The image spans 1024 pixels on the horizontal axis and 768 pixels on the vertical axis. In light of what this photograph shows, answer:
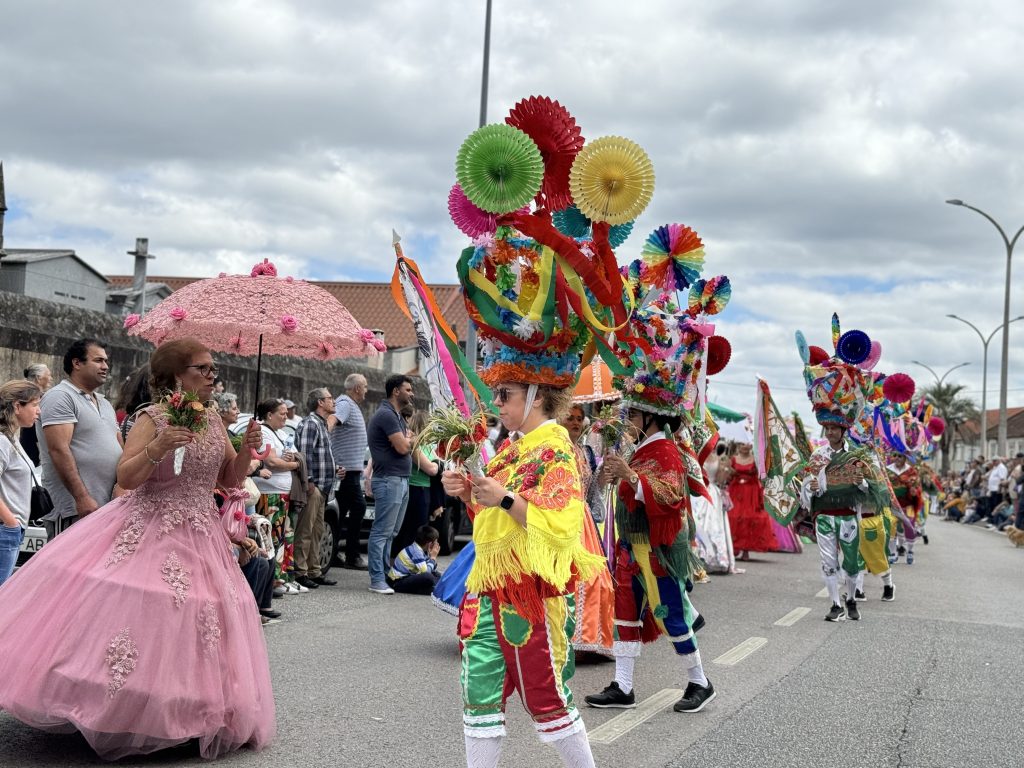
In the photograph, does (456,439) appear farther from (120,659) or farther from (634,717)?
(634,717)

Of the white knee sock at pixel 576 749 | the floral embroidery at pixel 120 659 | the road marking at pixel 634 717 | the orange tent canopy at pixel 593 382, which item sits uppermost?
the orange tent canopy at pixel 593 382

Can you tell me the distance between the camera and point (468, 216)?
498 centimetres

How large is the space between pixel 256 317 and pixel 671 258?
2.56 meters

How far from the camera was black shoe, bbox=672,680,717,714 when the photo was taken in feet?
20.0

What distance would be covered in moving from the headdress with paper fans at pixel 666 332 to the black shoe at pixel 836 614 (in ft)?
12.7

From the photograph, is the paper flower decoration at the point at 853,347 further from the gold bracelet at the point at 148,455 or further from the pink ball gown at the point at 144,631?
the gold bracelet at the point at 148,455

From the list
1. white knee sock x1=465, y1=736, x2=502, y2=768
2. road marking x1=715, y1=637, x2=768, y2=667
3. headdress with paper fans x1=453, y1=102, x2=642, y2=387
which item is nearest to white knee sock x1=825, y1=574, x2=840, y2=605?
road marking x1=715, y1=637, x2=768, y2=667


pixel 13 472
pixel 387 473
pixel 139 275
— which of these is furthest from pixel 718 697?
pixel 139 275

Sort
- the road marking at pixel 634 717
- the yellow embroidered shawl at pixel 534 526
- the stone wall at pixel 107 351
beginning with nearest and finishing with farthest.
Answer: the yellow embroidered shawl at pixel 534 526, the road marking at pixel 634 717, the stone wall at pixel 107 351

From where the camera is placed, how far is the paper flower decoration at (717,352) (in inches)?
285

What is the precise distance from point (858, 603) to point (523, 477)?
325 inches

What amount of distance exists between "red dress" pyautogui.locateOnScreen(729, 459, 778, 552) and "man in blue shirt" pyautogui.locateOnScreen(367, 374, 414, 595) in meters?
7.52

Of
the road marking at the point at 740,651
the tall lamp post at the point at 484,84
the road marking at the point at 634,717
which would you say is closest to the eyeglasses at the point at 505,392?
the road marking at the point at 634,717

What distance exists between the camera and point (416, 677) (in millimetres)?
6750
